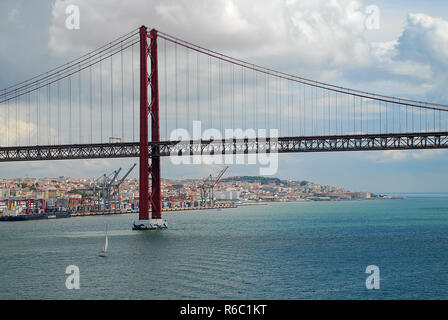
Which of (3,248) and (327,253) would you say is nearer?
(327,253)

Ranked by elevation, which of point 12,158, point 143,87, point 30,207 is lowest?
point 30,207
